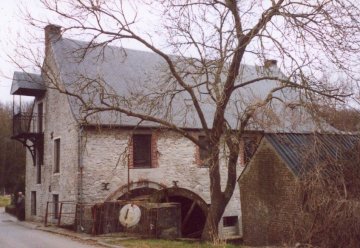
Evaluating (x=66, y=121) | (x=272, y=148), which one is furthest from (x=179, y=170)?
(x=272, y=148)

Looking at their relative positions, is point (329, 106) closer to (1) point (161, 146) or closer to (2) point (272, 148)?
(2) point (272, 148)

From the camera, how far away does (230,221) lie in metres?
22.4

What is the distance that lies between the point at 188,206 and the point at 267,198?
18.5 ft

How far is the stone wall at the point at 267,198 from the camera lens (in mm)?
13586

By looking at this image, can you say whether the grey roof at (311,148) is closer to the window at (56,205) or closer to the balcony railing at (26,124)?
the window at (56,205)

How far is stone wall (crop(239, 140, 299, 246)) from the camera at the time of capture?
13586 mm

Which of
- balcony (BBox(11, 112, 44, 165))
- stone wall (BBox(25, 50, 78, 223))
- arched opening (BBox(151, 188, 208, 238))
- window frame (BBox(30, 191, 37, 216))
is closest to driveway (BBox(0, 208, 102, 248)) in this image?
stone wall (BBox(25, 50, 78, 223))

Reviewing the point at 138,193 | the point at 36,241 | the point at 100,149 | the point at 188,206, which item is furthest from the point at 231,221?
the point at 36,241

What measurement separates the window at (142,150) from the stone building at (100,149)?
0.04 metres

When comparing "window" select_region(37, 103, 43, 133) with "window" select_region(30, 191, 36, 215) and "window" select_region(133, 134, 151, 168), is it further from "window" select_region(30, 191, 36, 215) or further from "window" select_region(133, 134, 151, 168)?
"window" select_region(133, 134, 151, 168)

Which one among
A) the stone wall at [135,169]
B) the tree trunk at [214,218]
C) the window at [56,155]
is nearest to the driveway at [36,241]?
the stone wall at [135,169]

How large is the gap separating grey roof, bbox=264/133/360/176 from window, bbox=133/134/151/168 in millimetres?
7072

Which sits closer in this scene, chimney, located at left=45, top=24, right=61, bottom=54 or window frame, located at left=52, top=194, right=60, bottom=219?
chimney, located at left=45, top=24, right=61, bottom=54

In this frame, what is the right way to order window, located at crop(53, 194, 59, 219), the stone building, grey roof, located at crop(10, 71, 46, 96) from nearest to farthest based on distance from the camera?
1. the stone building
2. window, located at crop(53, 194, 59, 219)
3. grey roof, located at crop(10, 71, 46, 96)
